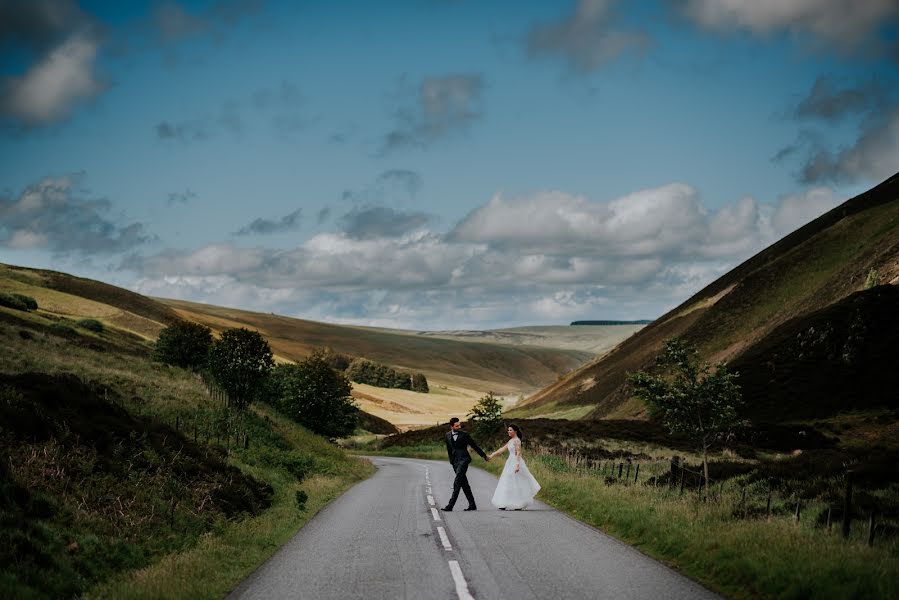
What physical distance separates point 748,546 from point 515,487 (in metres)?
7.78

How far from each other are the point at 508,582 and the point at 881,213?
103573 millimetres

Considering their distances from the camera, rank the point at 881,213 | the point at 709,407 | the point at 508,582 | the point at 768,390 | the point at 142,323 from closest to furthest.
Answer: the point at 508,582, the point at 709,407, the point at 768,390, the point at 881,213, the point at 142,323

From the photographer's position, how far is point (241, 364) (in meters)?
42.9

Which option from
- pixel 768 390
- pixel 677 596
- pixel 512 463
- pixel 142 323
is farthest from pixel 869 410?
pixel 142 323

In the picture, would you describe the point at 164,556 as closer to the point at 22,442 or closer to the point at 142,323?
the point at 22,442

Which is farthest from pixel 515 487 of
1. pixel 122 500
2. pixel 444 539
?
pixel 122 500

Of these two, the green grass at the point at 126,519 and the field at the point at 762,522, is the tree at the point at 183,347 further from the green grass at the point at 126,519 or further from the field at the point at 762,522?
the green grass at the point at 126,519

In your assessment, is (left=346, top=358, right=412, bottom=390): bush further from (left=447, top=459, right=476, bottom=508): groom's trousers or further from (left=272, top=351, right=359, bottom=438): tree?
(left=447, top=459, right=476, bottom=508): groom's trousers

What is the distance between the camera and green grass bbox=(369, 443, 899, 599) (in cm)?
835

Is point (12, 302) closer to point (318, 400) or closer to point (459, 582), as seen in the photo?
point (318, 400)

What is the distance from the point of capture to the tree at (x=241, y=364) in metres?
41.1

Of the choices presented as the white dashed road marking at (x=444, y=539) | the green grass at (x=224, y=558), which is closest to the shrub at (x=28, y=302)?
the green grass at (x=224, y=558)

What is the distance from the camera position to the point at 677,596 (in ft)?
27.9

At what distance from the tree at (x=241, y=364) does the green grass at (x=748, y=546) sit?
27790mm
